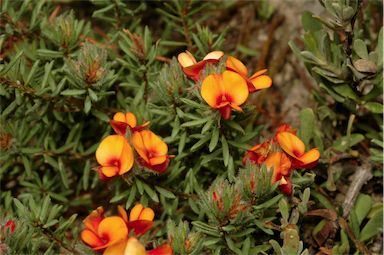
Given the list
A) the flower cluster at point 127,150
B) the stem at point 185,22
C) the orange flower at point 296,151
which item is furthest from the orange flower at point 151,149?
the stem at point 185,22

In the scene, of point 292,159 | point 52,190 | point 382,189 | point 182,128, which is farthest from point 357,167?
point 52,190

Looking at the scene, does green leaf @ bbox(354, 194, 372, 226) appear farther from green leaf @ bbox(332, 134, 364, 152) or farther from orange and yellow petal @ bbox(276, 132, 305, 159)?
orange and yellow petal @ bbox(276, 132, 305, 159)

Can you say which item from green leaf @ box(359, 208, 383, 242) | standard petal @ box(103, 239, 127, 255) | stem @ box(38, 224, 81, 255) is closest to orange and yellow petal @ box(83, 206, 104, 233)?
standard petal @ box(103, 239, 127, 255)

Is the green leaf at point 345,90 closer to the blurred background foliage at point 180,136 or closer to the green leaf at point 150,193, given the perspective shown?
the blurred background foliage at point 180,136

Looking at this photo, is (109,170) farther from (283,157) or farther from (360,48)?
(360,48)

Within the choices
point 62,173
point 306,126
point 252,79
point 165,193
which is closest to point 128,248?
point 165,193

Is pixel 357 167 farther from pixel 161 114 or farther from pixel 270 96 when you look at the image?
pixel 161 114
